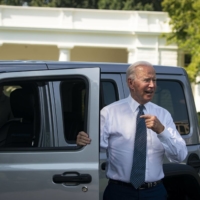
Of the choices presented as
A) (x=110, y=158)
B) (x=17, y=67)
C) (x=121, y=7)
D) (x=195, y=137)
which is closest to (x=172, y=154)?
(x=110, y=158)

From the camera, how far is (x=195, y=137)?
5.42m

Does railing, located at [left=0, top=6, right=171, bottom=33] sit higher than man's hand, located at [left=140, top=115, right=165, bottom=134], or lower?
higher

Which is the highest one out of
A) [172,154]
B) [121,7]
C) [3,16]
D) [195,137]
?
[121,7]

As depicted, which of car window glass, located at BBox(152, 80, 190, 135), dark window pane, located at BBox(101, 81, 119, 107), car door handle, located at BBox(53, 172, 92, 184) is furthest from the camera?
car window glass, located at BBox(152, 80, 190, 135)

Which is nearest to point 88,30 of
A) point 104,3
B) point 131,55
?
point 131,55

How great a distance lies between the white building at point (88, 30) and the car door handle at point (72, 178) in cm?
2546

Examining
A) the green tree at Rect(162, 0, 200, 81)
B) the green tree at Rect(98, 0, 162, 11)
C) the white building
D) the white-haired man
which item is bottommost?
the white-haired man

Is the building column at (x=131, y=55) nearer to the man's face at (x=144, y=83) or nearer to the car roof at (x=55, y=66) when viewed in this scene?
the car roof at (x=55, y=66)

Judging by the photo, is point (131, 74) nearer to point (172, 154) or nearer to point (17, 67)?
point (172, 154)

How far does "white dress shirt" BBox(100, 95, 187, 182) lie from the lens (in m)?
3.71

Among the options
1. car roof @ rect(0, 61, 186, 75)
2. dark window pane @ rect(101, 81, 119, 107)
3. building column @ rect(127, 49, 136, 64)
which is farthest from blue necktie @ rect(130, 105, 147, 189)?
building column @ rect(127, 49, 136, 64)

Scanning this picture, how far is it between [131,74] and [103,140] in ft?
1.54

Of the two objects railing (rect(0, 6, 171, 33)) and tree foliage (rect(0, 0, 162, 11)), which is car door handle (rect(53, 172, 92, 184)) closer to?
railing (rect(0, 6, 171, 33))

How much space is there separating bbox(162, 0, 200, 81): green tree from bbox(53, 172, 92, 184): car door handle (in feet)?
60.2
